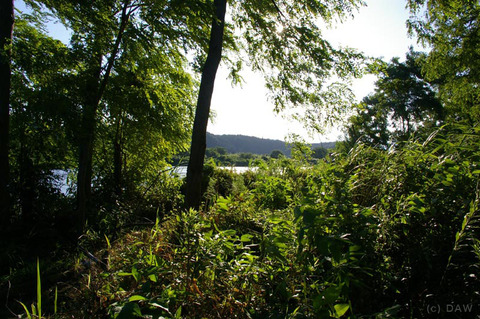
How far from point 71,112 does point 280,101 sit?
4698mm

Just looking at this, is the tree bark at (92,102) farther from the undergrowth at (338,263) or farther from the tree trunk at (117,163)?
the undergrowth at (338,263)

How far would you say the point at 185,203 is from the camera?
14.5 ft

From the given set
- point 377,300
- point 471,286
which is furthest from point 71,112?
point 471,286

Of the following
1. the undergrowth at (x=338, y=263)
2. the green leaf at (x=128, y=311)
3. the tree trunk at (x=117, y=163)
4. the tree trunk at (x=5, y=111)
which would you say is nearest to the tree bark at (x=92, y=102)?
the tree trunk at (x=5, y=111)

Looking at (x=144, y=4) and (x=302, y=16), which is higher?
(x=302, y=16)

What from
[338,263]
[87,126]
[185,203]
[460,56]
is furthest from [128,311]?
[460,56]

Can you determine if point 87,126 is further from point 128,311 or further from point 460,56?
point 460,56

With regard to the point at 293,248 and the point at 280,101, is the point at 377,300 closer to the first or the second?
the point at 293,248

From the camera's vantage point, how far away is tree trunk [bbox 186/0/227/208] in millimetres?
4438

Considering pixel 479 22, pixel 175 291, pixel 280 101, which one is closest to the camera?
pixel 175 291

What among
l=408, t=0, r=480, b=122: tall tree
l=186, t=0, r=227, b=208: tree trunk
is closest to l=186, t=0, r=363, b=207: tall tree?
l=186, t=0, r=227, b=208: tree trunk

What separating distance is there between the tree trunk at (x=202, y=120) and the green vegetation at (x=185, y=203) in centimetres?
27

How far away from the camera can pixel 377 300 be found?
127 cm

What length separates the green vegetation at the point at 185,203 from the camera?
47.0 inches
